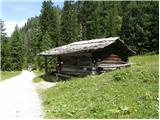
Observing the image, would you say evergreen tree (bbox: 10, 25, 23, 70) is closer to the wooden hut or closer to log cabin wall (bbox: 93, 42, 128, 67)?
the wooden hut

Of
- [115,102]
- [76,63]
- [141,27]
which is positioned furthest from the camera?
[141,27]

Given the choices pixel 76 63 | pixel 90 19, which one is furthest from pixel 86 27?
pixel 76 63

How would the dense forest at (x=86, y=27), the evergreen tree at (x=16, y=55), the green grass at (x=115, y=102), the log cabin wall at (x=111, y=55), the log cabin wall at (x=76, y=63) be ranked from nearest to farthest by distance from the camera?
the green grass at (x=115, y=102), the log cabin wall at (x=111, y=55), the log cabin wall at (x=76, y=63), the dense forest at (x=86, y=27), the evergreen tree at (x=16, y=55)

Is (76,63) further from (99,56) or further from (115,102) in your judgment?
(115,102)

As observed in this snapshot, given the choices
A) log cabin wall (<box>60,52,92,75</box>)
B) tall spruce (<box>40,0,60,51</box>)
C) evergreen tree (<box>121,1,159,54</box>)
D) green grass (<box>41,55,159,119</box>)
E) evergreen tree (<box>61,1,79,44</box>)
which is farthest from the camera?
tall spruce (<box>40,0,60,51</box>)

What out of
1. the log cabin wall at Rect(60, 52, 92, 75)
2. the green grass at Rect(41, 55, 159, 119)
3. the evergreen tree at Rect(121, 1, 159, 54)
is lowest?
the green grass at Rect(41, 55, 159, 119)

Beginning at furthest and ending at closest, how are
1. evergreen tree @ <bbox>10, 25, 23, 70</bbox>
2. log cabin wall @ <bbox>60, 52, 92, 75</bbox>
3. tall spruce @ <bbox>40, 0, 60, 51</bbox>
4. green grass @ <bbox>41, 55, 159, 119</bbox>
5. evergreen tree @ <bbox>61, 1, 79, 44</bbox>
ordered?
evergreen tree @ <bbox>10, 25, 23, 70</bbox> → tall spruce @ <bbox>40, 0, 60, 51</bbox> → evergreen tree @ <bbox>61, 1, 79, 44</bbox> → log cabin wall @ <bbox>60, 52, 92, 75</bbox> → green grass @ <bbox>41, 55, 159, 119</bbox>

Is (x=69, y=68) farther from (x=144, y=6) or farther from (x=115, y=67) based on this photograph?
(x=144, y=6)

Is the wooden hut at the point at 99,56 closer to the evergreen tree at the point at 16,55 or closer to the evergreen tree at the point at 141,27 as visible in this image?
the evergreen tree at the point at 141,27

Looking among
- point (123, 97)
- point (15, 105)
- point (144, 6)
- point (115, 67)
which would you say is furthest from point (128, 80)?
point (144, 6)

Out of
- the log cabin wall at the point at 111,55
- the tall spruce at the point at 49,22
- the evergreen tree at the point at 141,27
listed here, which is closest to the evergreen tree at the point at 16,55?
the tall spruce at the point at 49,22

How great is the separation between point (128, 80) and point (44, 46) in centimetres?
5188

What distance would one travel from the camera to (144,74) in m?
19.6

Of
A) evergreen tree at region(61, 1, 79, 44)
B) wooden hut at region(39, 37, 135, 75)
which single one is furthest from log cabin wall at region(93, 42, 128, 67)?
evergreen tree at region(61, 1, 79, 44)
